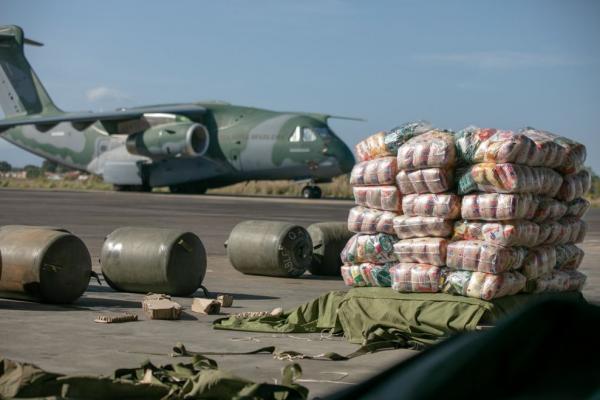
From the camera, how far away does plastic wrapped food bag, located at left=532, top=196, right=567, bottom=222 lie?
336 inches

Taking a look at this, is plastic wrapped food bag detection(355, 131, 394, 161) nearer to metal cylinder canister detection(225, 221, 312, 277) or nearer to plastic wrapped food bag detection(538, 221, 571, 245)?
plastic wrapped food bag detection(538, 221, 571, 245)

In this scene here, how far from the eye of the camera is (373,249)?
877 centimetres

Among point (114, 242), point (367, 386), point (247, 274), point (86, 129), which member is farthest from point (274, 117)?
point (367, 386)

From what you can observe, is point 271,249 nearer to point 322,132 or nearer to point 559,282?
point 559,282

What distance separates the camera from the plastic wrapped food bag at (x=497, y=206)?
317 inches

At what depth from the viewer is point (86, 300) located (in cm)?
996

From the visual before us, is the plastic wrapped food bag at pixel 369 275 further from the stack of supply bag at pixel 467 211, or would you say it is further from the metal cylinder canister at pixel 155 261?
the metal cylinder canister at pixel 155 261

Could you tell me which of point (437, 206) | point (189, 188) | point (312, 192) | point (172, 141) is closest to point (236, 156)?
point (172, 141)

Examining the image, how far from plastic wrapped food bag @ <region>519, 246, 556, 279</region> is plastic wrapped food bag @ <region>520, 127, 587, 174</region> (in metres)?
0.75

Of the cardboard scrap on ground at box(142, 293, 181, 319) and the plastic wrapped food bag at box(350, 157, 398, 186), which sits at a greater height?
the plastic wrapped food bag at box(350, 157, 398, 186)

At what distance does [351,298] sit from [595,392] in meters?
6.69

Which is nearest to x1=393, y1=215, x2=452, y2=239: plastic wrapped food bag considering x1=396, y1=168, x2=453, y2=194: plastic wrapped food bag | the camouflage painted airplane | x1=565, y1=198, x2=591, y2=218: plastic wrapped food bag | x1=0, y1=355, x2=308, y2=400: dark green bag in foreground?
x1=396, y1=168, x2=453, y2=194: plastic wrapped food bag

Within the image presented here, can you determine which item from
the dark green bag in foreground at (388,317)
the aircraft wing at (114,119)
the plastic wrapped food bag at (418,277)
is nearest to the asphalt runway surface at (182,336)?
the dark green bag in foreground at (388,317)

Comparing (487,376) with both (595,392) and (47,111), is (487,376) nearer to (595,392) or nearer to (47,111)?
(595,392)
